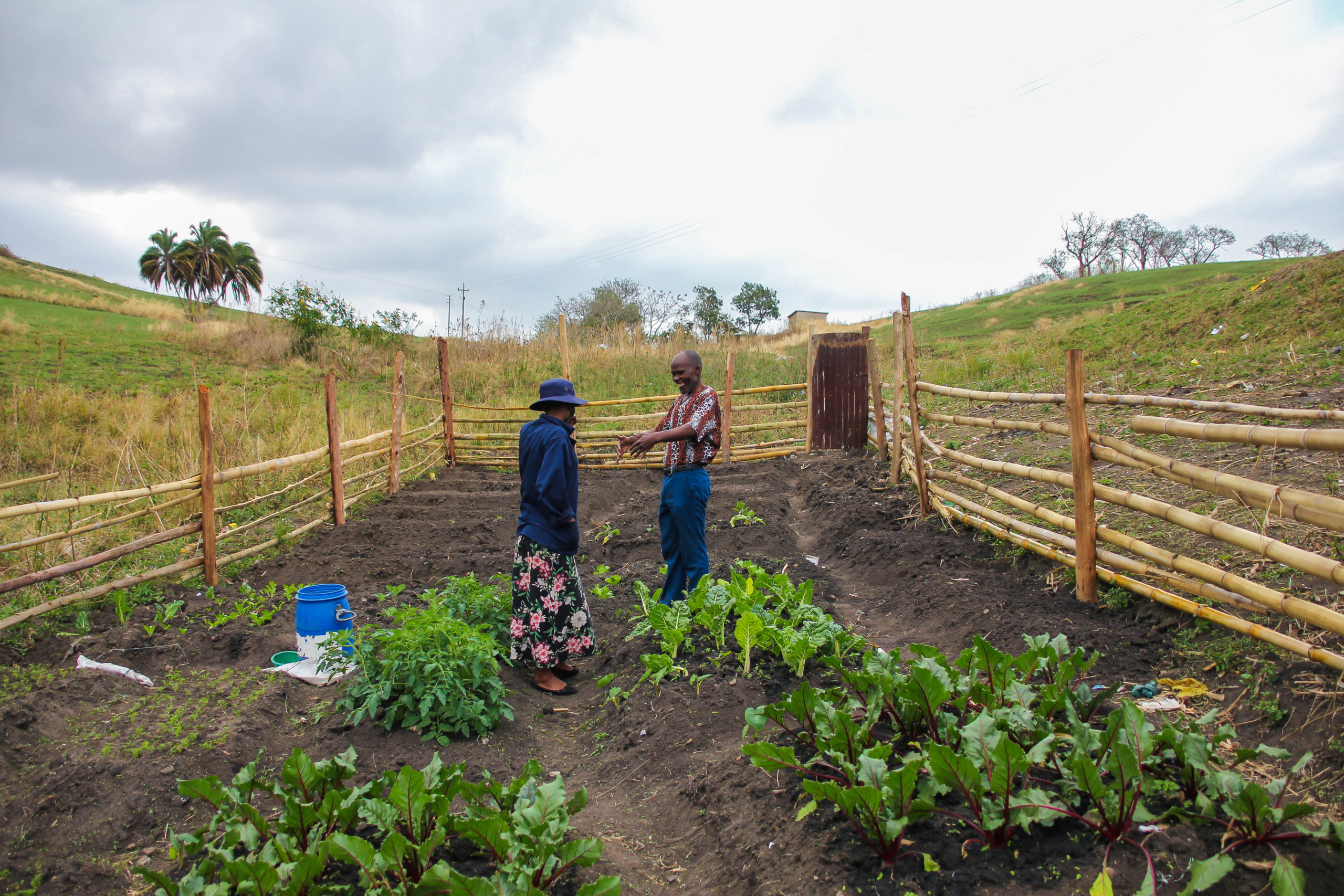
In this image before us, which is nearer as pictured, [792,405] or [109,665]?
[109,665]

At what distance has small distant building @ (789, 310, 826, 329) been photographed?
1009 inches

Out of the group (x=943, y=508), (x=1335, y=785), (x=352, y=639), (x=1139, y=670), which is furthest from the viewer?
(x=943, y=508)

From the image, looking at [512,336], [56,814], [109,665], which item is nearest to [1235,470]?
[56,814]

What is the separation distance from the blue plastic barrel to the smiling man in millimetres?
1877

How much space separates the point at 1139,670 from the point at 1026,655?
999 millimetres

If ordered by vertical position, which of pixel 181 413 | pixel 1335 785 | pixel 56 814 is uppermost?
pixel 181 413

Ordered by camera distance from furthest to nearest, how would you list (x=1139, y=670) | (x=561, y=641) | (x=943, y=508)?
1. (x=943, y=508)
2. (x=561, y=641)
3. (x=1139, y=670)

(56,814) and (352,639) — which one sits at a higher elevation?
(352,639)

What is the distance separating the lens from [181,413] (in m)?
9.09

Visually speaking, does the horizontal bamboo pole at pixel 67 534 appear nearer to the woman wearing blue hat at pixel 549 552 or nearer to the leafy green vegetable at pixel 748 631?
the woman wearing blue hat at pixel 549 552

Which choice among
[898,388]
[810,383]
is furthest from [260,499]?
[810,383]

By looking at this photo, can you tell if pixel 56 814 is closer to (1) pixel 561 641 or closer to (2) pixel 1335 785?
(1) pixel 561 641

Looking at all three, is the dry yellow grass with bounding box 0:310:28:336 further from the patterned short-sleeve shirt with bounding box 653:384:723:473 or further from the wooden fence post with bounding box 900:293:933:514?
the wooden fence post with bounding box 900:293:933:514

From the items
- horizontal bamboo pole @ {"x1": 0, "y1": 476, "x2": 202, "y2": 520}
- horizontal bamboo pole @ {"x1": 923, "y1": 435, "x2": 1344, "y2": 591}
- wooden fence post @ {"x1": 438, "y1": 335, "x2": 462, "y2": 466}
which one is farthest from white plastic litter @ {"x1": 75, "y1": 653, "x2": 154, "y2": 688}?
wooden fence post @ {"x1": 438, "y1": 335, "x2": 462, "y2": 466}
